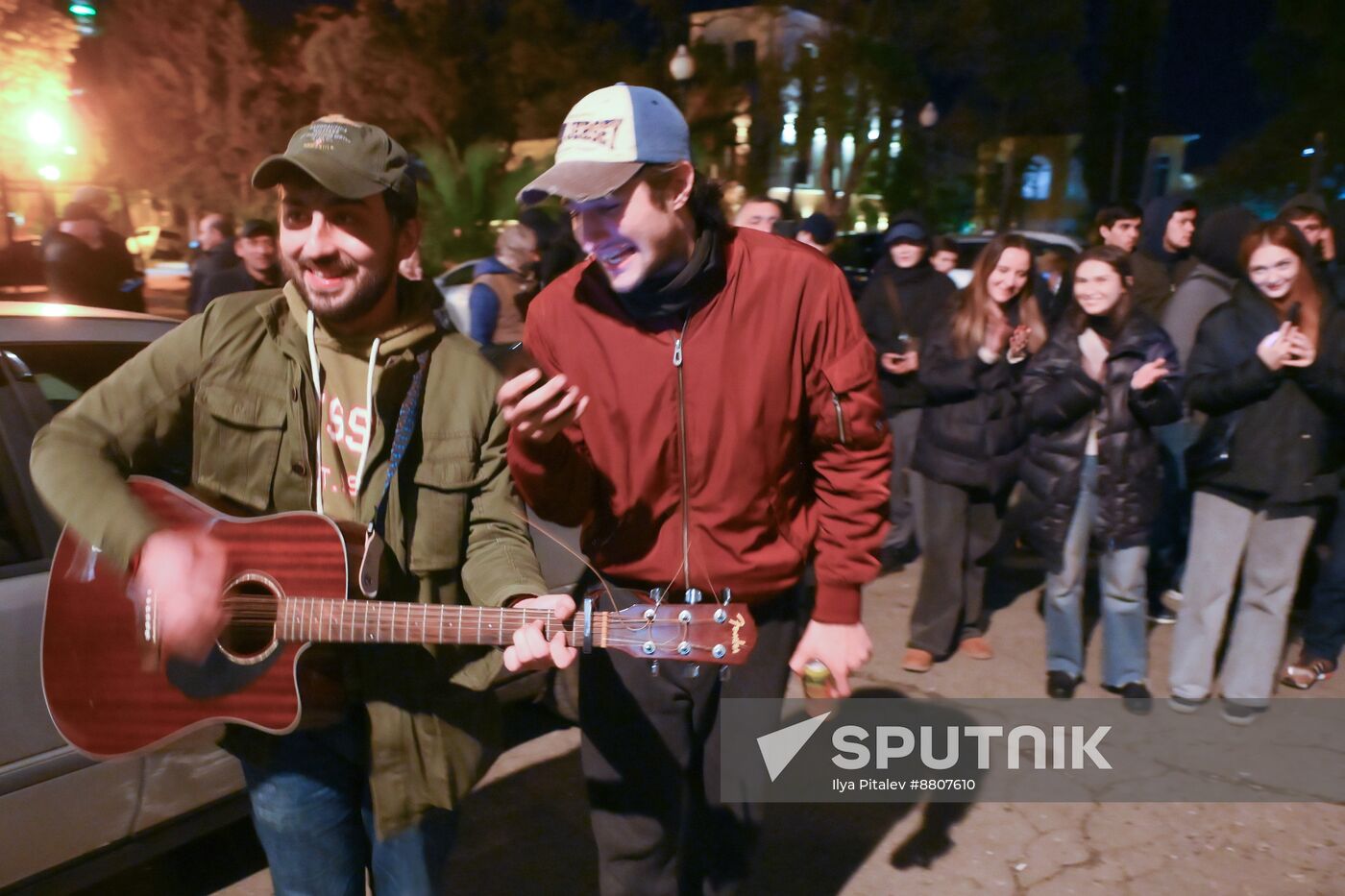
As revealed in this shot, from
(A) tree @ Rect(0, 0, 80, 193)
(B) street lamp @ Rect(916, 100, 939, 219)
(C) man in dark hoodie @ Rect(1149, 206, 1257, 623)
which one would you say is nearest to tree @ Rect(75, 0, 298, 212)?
(A) tree @ Rect(0, 0, 80, 193)

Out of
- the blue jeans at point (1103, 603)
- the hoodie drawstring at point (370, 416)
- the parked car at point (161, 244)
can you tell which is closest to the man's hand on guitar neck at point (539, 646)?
the hoodie drawstring at point (370, 416)

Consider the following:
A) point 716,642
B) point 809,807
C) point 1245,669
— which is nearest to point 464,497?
point 716,642

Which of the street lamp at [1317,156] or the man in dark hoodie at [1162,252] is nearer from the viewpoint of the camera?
the man in dark hoodie at [1162,252]

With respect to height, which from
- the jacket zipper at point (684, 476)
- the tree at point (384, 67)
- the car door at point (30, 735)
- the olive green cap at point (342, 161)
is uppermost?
the tree at point (384, 67)

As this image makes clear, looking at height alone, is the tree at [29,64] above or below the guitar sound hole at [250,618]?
above

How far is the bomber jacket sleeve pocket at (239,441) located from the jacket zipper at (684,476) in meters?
0.81

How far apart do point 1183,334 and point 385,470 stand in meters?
4.86

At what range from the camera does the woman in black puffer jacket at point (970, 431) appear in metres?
4.60

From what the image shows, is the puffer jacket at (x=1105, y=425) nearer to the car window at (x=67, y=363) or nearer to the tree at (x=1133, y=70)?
the car window at (x=67, y=363)

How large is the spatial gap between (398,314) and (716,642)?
3.04 ft

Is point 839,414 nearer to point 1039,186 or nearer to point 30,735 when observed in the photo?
point 30,735

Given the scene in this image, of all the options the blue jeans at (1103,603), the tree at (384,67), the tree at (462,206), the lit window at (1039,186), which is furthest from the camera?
the lit window at (1039,186)

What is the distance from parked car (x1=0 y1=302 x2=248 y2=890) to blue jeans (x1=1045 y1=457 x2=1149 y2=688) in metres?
3.34

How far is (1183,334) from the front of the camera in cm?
554
